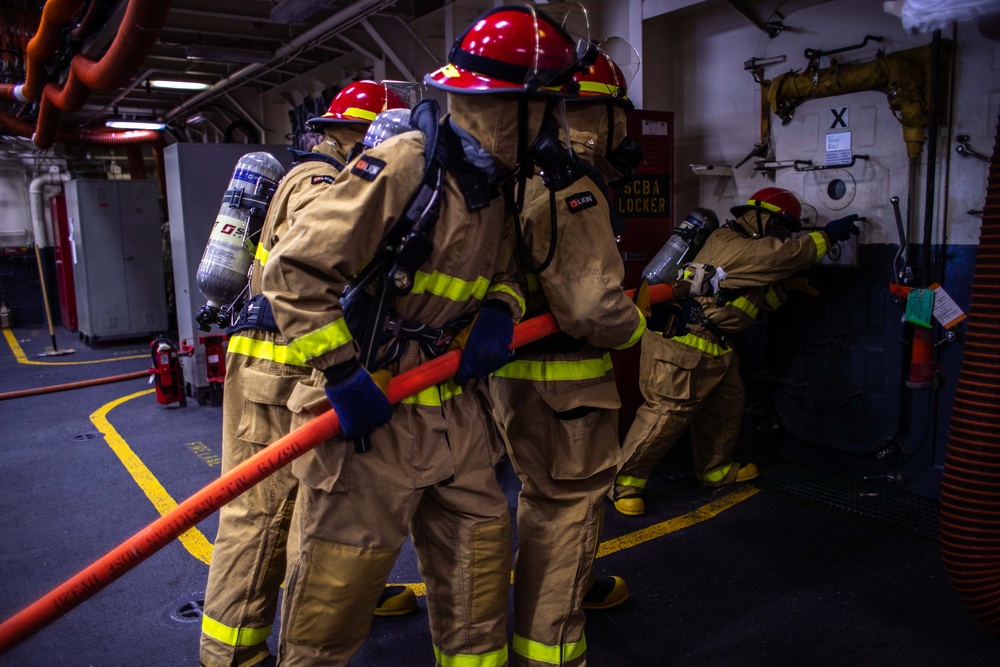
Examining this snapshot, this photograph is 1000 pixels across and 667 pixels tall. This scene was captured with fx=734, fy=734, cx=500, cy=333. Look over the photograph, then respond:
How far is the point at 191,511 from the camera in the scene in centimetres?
198

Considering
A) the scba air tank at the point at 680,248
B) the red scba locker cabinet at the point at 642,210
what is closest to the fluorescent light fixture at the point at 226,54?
the red scba locker cabinet at the point at 642,210

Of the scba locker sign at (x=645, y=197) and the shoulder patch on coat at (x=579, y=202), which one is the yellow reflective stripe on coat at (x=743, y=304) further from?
the shoulder patch on coat at (x=579, y=202)

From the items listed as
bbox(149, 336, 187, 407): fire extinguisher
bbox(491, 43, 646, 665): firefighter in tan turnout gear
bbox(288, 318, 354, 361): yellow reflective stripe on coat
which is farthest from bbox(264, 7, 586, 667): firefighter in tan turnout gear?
bbox(149, 336, 187, 407): fire extinguisher

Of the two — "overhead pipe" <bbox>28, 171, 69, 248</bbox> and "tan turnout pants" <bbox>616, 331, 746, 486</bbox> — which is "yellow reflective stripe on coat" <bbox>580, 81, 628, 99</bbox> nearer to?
"tan turnout pants" <bbox>616, 331, 746, 486</bbox>

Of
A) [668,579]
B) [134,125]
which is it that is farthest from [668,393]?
[134,125]

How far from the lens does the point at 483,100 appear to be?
209 cm

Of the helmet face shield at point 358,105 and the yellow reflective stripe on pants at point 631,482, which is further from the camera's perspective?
the yellow reflective stripe on pants at point 631,482

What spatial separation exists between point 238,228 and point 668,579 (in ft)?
8.51

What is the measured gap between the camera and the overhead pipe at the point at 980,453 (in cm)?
281

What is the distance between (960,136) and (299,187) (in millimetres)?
3558

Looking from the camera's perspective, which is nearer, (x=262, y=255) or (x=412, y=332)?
(x=412, y=332)

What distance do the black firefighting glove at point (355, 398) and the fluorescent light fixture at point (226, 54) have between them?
7.54m

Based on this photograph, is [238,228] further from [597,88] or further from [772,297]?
[772,297]

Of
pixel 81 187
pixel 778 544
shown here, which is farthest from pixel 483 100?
pixel 81 187
